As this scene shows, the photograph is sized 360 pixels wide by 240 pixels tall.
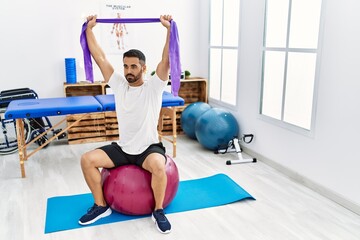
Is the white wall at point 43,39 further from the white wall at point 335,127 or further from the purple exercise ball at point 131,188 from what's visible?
the white wall at point 335,127

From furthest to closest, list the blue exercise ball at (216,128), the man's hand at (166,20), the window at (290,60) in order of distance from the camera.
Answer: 1. the blue exercise ball at (216,128)
2. the window at (290,60)
3. the man's hand at (166,20)

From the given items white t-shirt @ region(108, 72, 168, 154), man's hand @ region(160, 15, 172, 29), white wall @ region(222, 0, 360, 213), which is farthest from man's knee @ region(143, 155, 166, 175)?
white wall @ region(222, 0, 360, 213)

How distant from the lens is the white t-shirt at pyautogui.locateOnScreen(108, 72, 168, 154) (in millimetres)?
2537

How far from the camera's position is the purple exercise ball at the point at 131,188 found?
2.48 m

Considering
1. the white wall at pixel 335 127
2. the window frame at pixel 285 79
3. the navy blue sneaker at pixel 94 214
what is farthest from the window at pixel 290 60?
the navy blue sneaker at pixel 94 214

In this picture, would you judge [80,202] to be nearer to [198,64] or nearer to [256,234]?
[256,234]

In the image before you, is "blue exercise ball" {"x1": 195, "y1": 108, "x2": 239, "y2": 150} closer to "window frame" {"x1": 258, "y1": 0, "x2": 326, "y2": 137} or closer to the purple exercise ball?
"window frame" {"x1": 258, "y1": 0, "x2": 326, "y2": 137}

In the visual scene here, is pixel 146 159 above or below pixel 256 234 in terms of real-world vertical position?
above

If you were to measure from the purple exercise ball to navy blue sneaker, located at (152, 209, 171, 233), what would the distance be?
3.3 inches

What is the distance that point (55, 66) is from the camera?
15.2 ft

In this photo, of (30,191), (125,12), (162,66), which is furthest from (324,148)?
(125,12)

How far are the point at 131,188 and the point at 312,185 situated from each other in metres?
1.66

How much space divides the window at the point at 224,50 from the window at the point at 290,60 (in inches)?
27.4

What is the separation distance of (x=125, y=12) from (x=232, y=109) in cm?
200
